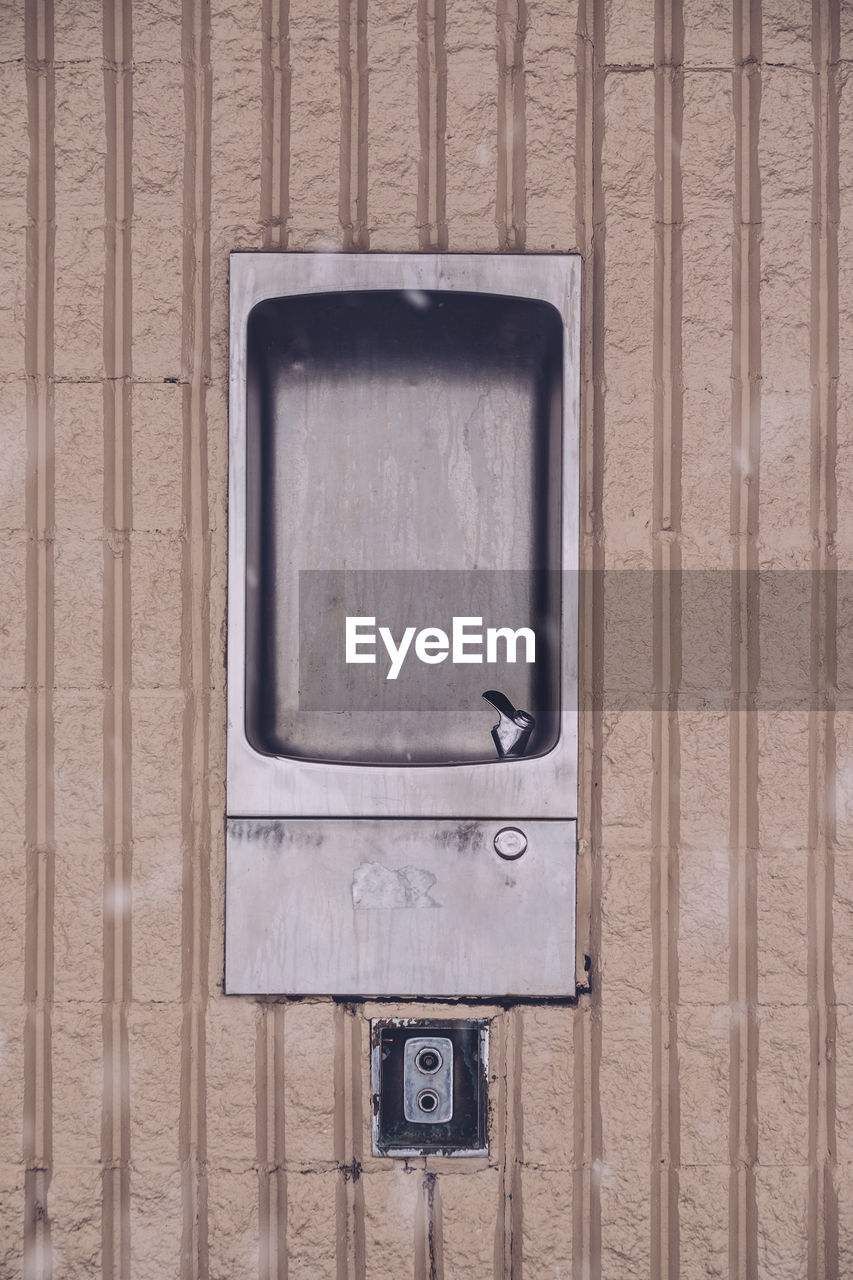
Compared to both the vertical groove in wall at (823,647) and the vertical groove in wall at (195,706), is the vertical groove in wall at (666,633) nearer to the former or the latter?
the vertical groove in wall at (823,647)

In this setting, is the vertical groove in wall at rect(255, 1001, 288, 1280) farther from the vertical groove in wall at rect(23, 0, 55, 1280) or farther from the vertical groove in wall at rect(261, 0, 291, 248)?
the vertical groove in wall at rect(261, 0, 291, 248)

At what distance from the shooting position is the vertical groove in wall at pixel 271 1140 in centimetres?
137

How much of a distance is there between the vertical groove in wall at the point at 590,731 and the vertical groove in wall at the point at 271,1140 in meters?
0.54

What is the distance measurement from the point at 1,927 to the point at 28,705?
0.41 m

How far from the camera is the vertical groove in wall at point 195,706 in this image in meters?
1.36

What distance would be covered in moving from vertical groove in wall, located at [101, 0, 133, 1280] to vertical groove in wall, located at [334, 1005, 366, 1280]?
0.39m

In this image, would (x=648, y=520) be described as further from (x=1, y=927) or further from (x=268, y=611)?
(x=1, y=927)

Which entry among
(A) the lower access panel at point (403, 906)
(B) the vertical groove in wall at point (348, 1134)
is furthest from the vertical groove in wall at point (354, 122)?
(B) the vertical groove in wall at point (348, 1134)

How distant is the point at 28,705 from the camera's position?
1.38 metres

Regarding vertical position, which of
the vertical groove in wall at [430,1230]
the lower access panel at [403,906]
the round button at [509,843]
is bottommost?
the vertical groove in wall at [430,1230]

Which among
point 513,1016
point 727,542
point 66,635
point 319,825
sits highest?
point 727,542

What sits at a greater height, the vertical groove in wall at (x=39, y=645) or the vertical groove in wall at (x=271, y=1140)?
the vertical groove in wall at (x=39, y=645)

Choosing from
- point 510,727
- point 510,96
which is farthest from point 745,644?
point 510,96

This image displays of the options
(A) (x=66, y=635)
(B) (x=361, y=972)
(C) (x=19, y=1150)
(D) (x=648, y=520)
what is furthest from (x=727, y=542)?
(C) (x=19, y=1150)
